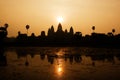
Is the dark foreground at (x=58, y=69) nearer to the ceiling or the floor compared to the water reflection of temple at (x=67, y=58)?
nearer to the floor

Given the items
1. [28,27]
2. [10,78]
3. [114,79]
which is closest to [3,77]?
[10,78]

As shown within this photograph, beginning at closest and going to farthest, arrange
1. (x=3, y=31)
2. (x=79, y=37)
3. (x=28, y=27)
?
1. (x=3, y=31)
2. (x=28, y=27)
3. (x=79, y=37)

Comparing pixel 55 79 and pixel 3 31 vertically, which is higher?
pixel 3 31

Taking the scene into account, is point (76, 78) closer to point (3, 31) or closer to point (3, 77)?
point (3, 77)

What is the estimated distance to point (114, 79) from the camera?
64.8ft

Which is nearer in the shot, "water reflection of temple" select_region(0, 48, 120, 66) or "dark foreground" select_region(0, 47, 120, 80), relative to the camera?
"dark foreground" select_region(0, 47, 120, 80)

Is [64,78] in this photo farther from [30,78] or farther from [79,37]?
[79,37]

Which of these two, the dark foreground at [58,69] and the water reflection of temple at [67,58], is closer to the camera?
the dark foreground at [58,69]

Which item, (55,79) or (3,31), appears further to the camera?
(3,31)

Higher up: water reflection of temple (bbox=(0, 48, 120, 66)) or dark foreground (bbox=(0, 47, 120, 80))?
water reflection of temple (bbox=(0, 48, 120, 66))

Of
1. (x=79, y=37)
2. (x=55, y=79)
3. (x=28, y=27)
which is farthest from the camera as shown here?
(x=79, y=37)

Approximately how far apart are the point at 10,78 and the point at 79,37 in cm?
17130

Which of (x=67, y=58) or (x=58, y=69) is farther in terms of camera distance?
(x=67, y=58)

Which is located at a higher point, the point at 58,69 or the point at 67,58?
the point at 67,58
